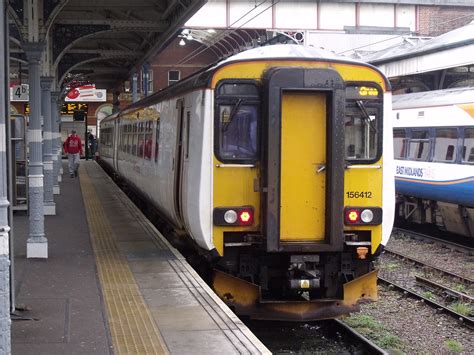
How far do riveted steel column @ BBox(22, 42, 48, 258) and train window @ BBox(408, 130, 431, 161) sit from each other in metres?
8.68

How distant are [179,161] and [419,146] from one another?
8.43 metres

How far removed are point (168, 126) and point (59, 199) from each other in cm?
862

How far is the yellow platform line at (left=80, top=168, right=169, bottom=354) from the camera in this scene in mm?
5859

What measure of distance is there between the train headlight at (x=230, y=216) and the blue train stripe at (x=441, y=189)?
7.34 meters

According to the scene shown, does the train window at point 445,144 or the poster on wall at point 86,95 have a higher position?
the poster on wall at point 86,95

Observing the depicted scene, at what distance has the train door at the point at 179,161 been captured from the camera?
8953 millimetres

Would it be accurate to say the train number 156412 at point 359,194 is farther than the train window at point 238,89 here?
Yes

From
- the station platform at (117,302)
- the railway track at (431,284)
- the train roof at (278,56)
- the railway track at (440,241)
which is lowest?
the railway track at (431,284)

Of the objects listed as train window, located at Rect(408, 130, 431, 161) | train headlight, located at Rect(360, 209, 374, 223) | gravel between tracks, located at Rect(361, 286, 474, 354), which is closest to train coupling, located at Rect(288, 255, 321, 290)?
train headlight, located at Rect(360, 209, 374, 223)

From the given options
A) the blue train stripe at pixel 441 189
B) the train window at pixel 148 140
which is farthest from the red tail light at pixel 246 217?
the blue train stripe at pixel 441 189

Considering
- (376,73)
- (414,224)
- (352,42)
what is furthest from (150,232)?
(352,42)

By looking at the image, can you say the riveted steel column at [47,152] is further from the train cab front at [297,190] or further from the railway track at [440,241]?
the railway track at [440,241]

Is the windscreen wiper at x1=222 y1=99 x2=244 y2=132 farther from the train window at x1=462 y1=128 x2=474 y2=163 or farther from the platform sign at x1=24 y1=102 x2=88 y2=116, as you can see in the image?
the platform sign at x1=24 y1=102 x2=88 y2=116

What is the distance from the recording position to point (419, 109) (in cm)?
1582
